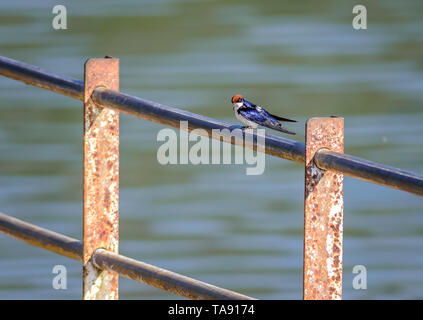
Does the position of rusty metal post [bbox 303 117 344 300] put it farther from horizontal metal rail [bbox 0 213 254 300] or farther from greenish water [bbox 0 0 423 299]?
greenish water [bbox 0 0 423 299]

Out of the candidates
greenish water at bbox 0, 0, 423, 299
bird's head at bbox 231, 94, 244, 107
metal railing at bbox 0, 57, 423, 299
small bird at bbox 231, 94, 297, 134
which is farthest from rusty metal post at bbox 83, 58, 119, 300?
greenish water at bbox 0, 0, 423, 299

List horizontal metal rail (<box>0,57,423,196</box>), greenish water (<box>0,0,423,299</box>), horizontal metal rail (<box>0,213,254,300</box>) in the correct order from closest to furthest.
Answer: horizontal metal rail (<box>0,57,423,196</box>), horizontal metal rail (<box>0,213,254,300</box>), greenish water (<box>0,0,423,299</box>)

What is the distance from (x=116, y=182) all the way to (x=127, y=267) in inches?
7.3

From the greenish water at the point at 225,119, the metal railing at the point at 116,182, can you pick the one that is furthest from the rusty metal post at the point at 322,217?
the greenish water at the point at 225,119

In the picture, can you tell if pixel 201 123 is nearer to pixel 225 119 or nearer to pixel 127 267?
pixel 127 267

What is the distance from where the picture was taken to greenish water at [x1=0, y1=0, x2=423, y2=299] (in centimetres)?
509

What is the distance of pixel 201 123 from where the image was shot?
160 centimetres

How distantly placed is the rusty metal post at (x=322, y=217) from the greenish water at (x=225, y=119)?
343 cm

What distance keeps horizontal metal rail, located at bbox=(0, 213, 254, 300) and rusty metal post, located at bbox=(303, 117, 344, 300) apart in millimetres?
118

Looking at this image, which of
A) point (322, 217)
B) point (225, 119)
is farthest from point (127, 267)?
point (225, 119)

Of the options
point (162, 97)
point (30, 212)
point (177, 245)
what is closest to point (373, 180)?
point (177, 245)

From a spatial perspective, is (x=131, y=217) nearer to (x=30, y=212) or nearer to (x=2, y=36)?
(x=30, y=212)

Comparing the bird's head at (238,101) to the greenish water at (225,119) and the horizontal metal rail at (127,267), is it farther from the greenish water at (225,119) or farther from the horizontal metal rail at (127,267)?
the greenish water at (225,119)
